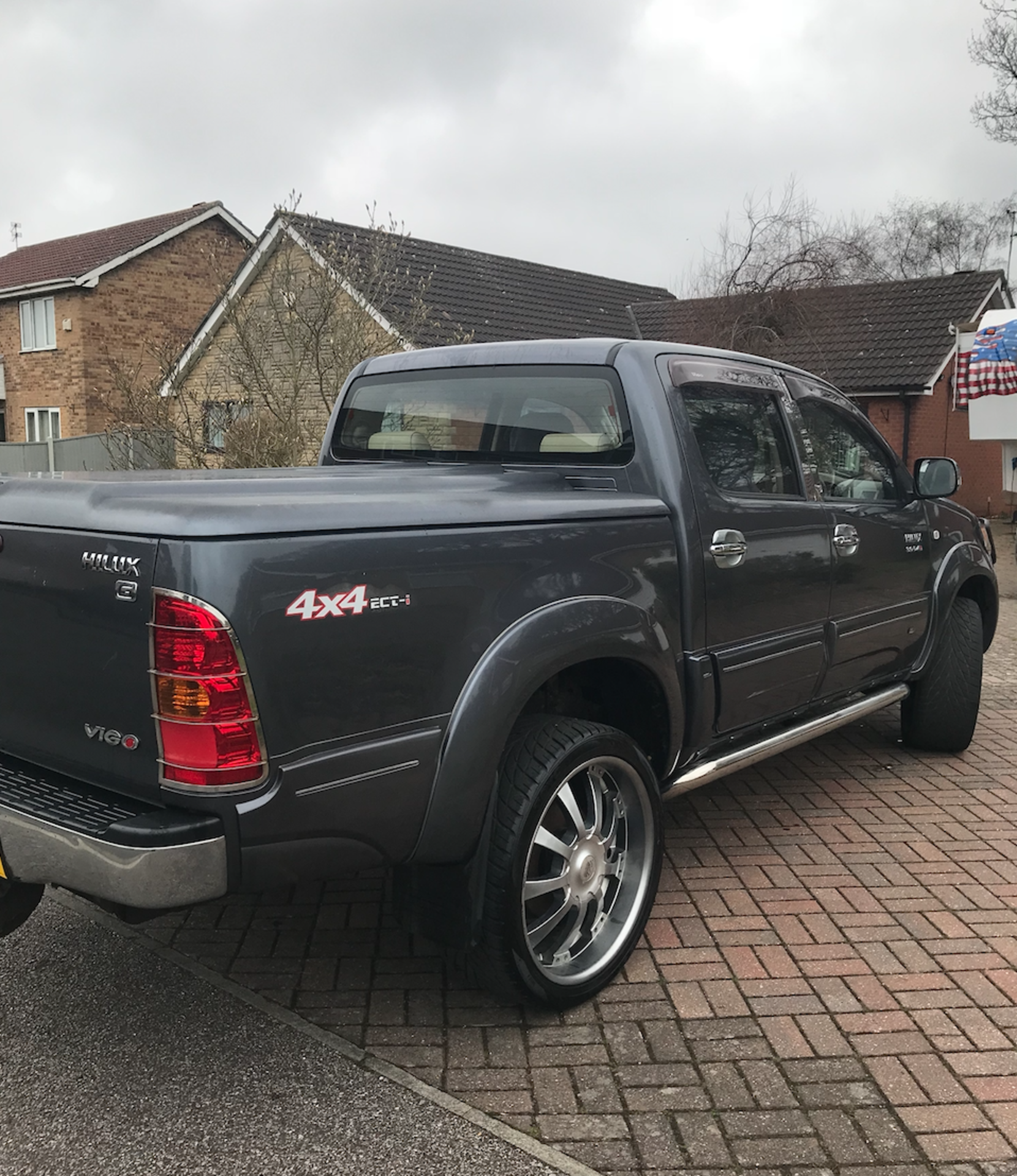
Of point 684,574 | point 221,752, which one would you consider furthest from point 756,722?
point 221,752

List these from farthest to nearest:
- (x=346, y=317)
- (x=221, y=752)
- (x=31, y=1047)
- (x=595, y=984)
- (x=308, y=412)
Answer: (x=308, y=412)
(x=346, y=317)
(x=595, y=984)
(x=31, y=1047)
(x=221, y=752)

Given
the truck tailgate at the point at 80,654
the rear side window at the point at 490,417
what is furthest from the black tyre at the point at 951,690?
the truck tailgate at the point at 80,654

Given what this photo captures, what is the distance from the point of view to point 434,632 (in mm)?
2559

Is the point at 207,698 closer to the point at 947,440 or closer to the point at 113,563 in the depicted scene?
the point at 113,563

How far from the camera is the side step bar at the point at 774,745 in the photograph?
3.58 meters

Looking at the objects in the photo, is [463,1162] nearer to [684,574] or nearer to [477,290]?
[684,574]

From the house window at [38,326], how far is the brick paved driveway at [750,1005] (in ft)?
92.5

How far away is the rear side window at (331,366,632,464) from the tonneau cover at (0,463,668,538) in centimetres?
41

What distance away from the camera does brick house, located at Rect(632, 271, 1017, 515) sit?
2034cm

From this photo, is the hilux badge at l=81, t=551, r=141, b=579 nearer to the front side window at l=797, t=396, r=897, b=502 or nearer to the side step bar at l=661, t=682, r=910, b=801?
the side step bar at l=661, t=682, r=910, b=801

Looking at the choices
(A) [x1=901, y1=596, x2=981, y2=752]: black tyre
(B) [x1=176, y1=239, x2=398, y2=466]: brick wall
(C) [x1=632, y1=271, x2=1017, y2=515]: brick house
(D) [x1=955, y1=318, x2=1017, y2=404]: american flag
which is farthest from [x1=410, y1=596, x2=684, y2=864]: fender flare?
Answer: (C) [x1=632, y1=271, x2=1017, y2=515]: brick house

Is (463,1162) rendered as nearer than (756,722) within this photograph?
Yes

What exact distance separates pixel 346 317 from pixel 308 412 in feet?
5.41

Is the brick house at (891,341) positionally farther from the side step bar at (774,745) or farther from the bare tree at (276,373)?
the side step bar at (774,745)
